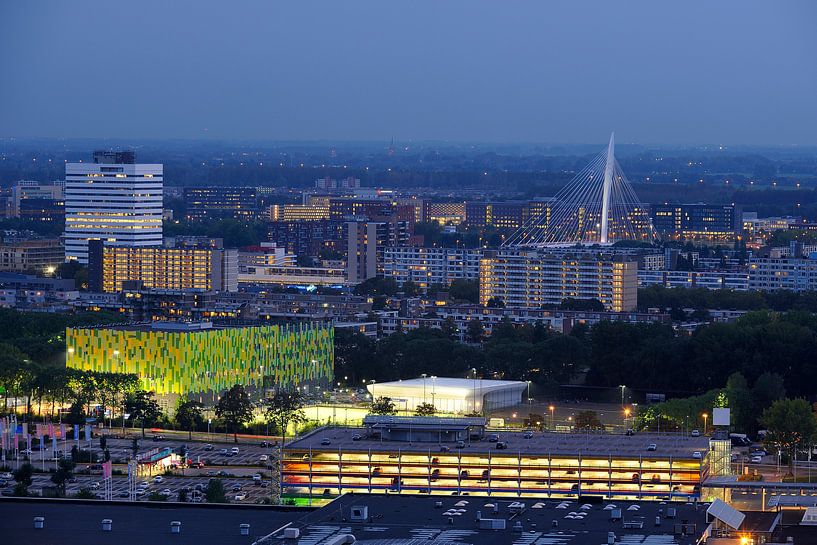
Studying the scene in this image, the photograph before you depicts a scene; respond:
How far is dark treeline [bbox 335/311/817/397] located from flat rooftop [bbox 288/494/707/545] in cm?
1470

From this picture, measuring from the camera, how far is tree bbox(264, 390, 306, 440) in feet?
88.1

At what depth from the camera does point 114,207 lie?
189ft

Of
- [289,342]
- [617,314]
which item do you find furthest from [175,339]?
[617,314]

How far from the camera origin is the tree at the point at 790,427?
957 inches

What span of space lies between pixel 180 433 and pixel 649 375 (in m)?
8.10

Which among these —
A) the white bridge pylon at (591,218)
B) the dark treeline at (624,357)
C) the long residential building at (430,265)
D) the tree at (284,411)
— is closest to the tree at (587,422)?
the tree at (284,411)

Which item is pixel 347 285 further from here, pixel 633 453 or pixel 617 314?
pixel 633 453

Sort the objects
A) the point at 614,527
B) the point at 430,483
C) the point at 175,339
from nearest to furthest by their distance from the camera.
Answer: the point at 614,527
the point at 430,483
the point at 175,339

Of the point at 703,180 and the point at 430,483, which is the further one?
the point at 703,180

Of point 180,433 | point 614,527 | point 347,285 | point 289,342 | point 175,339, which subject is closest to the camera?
point 614,527

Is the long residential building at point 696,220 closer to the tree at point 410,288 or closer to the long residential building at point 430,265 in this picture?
the long residential building at point 430,265

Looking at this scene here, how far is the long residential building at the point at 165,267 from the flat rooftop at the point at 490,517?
35204 millimetres

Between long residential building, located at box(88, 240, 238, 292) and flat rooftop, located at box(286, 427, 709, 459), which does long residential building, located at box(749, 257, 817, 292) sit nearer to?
long residential building, located at box(88, 240, 238, 292)

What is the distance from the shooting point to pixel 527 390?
3111 centimetres
